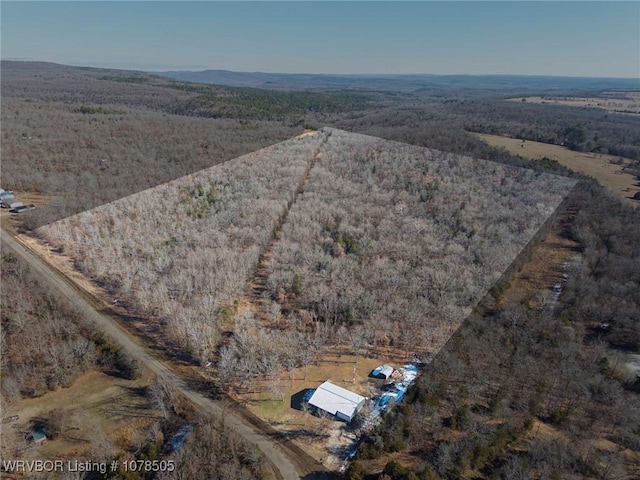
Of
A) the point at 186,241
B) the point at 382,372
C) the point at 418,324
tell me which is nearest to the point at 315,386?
the point at 382,372

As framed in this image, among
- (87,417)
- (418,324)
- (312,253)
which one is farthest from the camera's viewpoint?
(312,253)

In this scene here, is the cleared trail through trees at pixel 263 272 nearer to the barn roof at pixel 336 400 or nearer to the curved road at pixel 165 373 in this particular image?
the curved road at pixel 165 373

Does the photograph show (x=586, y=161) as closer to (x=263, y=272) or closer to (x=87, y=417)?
(x=263, y=272)

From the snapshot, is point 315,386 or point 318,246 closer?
point 315,386

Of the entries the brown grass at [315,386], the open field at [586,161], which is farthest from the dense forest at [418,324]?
the open field at [586,161]

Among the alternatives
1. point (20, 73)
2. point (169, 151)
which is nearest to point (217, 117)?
point (169, 151)

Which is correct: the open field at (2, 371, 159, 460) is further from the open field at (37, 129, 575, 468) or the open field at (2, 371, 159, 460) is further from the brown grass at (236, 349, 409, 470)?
the brown grass at (236, 349, 409, 470)
